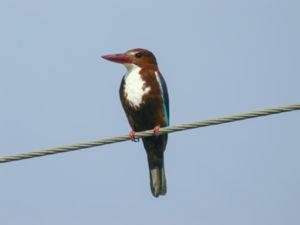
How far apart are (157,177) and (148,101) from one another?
87 cm

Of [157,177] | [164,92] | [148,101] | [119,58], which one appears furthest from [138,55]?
[157,177]

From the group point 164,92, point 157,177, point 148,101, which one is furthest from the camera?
point 157,177

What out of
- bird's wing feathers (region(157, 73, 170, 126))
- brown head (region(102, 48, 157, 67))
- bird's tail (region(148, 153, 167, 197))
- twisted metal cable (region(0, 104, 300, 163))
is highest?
brown head (region(102, 48, 157, 67))

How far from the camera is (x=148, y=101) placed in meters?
7.88

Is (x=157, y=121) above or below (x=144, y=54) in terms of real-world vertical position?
below

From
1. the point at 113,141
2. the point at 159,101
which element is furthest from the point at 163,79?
the point at 113,141

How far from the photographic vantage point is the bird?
7895 millimetres

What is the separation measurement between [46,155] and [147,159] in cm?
250

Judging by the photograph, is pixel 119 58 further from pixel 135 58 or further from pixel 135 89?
pixel 135 89

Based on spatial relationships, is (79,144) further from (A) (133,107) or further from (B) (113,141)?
(A) (133,107)

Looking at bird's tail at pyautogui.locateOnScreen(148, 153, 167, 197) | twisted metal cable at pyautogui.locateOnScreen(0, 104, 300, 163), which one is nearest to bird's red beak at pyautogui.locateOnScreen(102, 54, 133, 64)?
bird's tail at pyautogui.locateOnScreen(148, 153, 167, 197)

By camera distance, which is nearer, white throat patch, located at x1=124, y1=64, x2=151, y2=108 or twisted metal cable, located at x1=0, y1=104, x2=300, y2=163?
twisted metal cable, located at x1=0, y1=104, x2=300, y2=163

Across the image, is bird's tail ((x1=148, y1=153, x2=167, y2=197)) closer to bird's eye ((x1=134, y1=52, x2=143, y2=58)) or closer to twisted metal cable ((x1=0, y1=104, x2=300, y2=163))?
bird's eye ((x1=134, y1=52, x2=143, y2=58))

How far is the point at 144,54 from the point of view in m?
8.37
